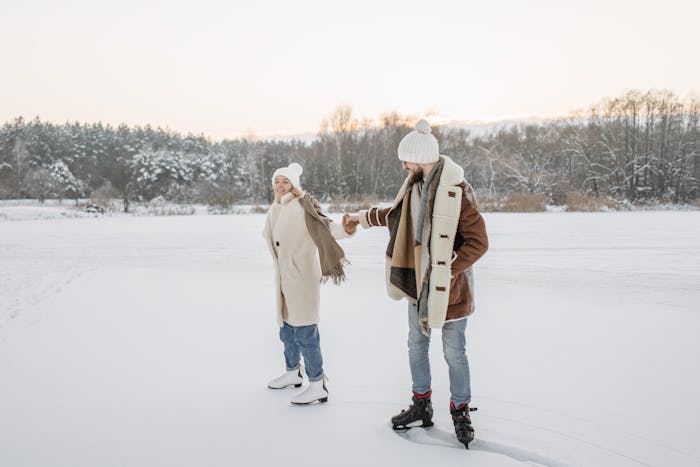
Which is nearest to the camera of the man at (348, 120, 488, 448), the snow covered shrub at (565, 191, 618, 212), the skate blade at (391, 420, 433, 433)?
the man at (348, 120, 488, 448)

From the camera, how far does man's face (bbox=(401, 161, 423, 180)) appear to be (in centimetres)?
276

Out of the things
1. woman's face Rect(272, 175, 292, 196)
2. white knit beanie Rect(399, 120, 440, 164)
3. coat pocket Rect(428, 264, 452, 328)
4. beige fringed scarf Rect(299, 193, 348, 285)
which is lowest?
coat pocket Rect(428, 264, 452, 328)

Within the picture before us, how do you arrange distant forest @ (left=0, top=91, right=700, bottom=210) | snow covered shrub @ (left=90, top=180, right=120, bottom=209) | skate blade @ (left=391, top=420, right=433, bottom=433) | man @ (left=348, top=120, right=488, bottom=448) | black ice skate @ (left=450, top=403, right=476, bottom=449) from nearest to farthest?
man @ (left=348, top=120, right=488, bottom=448)
black ice skate @ (left=450, top=403, right=476, bottom=449)
skate blade @ (left=391, top=420, right=433, bottom=433)
snow covered shrub @ (left=90, top=180, right=120, bottom=209)
distant forest @ (left=0, top=91, right=700, bottom=210)

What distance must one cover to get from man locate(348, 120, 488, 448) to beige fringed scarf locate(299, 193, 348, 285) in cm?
45

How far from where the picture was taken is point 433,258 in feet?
8.49

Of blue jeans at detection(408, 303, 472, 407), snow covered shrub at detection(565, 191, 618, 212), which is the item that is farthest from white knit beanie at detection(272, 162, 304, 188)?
snow covered shrub at detection(565, 191, 618, 212)

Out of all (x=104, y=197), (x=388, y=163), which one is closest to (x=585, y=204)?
(x=388, y=163)

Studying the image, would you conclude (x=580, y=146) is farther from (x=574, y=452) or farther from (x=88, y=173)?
(x=88, y=173)

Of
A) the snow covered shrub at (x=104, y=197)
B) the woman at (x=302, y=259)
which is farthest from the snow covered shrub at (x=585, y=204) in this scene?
the snow covered shrub at (x=104, y=197)

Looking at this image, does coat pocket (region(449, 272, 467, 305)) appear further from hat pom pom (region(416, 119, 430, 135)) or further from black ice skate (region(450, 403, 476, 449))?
hat pom pom (region(416, 119, 430, 135))

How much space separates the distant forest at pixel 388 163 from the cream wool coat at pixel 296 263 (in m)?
28.5

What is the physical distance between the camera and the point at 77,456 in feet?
8.60

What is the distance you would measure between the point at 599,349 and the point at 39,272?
858 cm

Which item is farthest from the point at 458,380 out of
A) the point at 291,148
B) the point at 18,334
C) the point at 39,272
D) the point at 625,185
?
the point at 291,148
